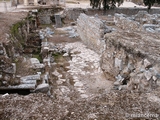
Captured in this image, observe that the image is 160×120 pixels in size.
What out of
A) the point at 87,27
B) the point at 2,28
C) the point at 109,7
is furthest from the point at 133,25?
the point at 109,7

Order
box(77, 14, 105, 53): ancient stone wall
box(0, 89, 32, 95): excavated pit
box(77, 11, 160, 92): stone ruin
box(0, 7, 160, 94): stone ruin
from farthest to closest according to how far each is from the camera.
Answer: box(77, 14, 105, 53): ancient stone wall, box(0, 89, 32, 95): excavated pit, box(0, 7, 160, 94): stone ruin, box(77, 11, 160, 92): stone ruin

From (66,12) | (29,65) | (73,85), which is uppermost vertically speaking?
(66,12)

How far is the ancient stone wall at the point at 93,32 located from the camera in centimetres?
1145

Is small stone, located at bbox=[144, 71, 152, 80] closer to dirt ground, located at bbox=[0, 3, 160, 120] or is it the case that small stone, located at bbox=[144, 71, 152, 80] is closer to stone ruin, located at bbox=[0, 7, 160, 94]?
stone ruin, located at bbox=[0, 7, 160, 94]

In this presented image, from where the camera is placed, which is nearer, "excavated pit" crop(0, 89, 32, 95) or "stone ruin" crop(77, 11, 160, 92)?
"stone ruin" crop(77, 11, 160, 92)

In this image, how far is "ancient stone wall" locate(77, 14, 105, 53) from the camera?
1145cm

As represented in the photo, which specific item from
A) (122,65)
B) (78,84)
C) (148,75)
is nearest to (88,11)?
(78,84)

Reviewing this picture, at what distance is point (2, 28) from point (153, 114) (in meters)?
10.4

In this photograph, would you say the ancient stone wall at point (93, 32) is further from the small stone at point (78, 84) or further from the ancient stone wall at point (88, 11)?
the ancient stone wall at point (88, 11)

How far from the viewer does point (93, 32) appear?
12.4 metres

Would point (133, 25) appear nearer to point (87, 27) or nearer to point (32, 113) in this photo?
point (87, 27)

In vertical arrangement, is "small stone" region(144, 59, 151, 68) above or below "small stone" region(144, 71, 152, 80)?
above

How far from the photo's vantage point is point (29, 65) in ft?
29.4

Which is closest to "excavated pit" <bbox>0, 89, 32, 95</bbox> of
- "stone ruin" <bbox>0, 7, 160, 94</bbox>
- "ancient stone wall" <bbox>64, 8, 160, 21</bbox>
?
"stone ruin" <bbox>0, 7, 160, 94</bbox>
